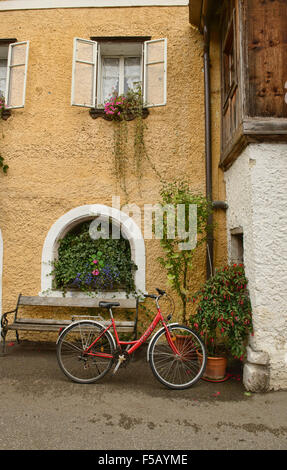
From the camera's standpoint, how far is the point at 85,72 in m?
4.82

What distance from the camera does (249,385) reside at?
10.7 ft

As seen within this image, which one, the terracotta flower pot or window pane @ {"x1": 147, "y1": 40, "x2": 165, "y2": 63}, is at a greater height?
window pane @ {"x1": 147, "y1": 40, "x2": 165, "y2": 63}

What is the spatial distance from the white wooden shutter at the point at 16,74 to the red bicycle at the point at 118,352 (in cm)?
377

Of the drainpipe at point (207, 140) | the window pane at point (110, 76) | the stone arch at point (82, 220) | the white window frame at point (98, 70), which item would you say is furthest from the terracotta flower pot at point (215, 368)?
the window pane at point (110, 76)

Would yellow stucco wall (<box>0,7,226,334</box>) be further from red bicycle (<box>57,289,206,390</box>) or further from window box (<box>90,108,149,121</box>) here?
red bicycle (<box>57,289,206,390</box>)

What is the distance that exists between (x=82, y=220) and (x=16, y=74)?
273cm

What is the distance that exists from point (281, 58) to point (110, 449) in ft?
14.2

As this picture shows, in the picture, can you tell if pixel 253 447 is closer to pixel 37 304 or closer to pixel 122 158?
pixel 37 304

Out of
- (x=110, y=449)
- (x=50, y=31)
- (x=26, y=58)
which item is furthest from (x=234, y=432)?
(x=50, y=31)

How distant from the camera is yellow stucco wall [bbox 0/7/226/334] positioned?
186 inches

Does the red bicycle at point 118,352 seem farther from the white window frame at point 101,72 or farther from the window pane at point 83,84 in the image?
the white window frame at point 101,72

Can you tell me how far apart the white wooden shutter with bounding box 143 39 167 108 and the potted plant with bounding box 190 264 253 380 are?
9.77 ft

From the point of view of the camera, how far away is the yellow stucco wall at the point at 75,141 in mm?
4730

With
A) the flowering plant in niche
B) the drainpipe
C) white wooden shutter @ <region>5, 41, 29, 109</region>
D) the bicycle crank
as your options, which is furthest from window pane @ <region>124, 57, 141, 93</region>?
the bicycle crank
